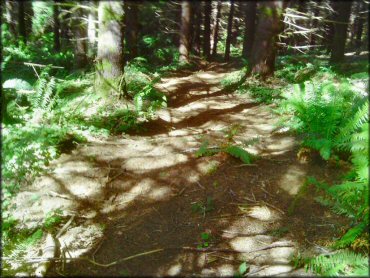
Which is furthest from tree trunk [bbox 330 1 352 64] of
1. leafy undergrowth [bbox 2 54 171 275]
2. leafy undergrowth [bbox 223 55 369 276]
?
leafy undergrowth [bbox 2 54 171 275]

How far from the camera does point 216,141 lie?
618 centimetres

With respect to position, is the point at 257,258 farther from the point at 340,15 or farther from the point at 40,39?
the point at 40,39

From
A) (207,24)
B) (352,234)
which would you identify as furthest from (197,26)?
(352,234)

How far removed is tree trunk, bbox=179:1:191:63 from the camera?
17141 mm

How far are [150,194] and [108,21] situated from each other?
402cm

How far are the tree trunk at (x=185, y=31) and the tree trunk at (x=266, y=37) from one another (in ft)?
22.2

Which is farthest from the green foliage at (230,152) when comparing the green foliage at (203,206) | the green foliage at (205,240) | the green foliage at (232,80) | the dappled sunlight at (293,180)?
the green foliage at (232,80)

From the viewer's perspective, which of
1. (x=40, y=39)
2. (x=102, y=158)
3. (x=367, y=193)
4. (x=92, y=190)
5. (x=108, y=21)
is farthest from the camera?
(x=40, y=39)

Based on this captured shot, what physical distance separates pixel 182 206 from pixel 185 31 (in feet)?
47.4

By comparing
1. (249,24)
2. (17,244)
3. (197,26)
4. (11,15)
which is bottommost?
(17,244)

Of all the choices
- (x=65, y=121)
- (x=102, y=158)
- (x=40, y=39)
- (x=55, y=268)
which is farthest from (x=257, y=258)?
(x=40, y=39)

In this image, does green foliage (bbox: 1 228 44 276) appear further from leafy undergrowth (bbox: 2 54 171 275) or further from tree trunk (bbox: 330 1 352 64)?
tree trunk (bbox: 330 1 352 64)

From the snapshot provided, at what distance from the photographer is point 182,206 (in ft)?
15.1

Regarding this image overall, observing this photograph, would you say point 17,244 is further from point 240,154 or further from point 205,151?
point 240,154
